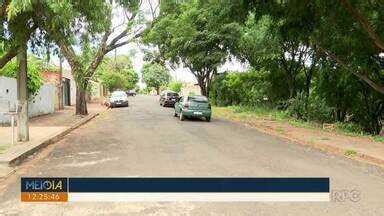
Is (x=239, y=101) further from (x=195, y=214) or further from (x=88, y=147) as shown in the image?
(x=195, y=214)

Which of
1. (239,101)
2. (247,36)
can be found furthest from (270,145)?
(239,101)

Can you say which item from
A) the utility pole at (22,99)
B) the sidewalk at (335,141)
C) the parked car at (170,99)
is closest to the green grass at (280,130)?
the sidewalk at (335,141)

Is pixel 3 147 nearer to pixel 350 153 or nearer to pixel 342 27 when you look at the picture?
pixel 350 153

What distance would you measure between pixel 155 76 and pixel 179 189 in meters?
133

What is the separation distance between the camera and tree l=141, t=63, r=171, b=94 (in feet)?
462

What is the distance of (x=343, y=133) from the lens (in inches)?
789

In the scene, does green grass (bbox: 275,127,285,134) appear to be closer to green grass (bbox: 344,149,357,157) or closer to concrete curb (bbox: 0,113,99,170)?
green grass (bbox: 344,149,357,157)

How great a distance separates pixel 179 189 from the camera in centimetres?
871

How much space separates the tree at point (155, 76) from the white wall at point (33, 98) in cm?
10515

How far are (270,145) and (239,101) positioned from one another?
27105 mm

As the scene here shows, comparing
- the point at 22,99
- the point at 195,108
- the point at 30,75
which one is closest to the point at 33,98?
the point at 30,75

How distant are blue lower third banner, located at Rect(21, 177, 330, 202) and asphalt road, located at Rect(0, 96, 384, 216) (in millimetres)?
237

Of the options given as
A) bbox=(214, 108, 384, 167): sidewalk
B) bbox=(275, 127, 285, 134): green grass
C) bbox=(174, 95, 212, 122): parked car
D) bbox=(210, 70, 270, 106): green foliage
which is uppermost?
bbox=(210, 70, 270, 106): green foliage

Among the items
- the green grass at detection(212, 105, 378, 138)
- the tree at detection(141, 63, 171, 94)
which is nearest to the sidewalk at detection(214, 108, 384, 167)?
the green grass at detection(212, 105, 378, 138)
